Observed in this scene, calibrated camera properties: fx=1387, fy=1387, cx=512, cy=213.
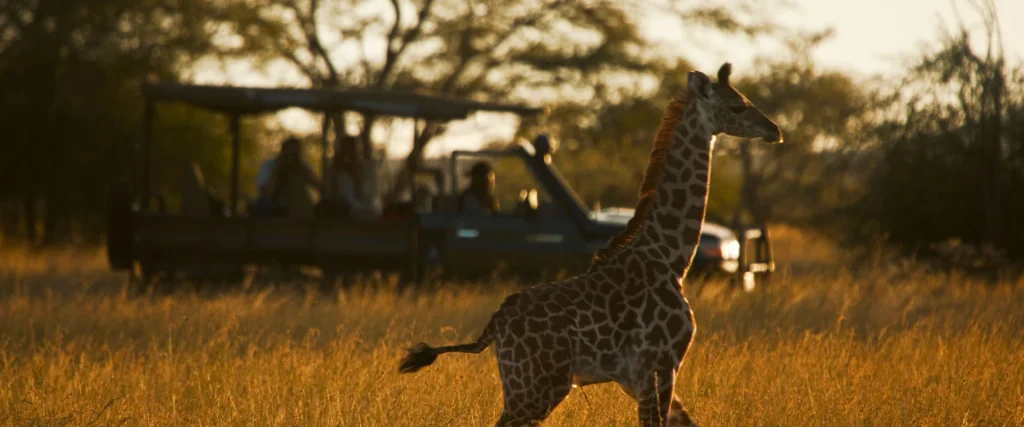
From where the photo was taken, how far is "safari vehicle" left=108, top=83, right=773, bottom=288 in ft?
38.2

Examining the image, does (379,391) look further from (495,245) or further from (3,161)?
(3,161)

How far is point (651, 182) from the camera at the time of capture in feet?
19.2

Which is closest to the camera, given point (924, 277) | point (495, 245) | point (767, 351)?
point (767, 351)

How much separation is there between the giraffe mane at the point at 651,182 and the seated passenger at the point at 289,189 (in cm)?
692

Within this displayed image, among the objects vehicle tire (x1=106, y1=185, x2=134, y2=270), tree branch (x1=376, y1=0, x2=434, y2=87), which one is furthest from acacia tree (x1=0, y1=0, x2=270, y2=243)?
vehicle tire (x1=106, y1=185, x2=134, y2=270)

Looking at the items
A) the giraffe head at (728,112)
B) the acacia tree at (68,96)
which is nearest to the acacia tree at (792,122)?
the acacia tree at (68,96)

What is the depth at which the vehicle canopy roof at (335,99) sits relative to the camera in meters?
12.2

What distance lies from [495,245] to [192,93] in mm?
3038

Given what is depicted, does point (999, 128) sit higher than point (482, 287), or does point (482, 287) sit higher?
point (999, 128)

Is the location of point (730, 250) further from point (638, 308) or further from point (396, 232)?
point (638, 308)

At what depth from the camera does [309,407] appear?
6.70 metres

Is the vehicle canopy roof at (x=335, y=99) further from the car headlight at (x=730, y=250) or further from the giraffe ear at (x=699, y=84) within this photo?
the giraffe ear at (x=699, y=84)

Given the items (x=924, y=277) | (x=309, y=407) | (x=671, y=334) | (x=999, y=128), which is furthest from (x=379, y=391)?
(x=999, y=128)

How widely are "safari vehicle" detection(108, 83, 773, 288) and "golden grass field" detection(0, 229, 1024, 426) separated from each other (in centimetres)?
35
